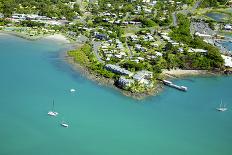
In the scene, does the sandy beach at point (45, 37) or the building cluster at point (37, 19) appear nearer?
the sandy beach at point (45, 37)

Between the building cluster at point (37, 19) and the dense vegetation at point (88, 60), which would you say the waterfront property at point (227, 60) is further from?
the building cluster at point (37, 19)

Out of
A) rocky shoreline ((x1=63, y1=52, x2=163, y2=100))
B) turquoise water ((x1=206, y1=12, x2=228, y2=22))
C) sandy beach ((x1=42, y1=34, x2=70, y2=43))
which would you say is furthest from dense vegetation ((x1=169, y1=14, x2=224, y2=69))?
turquoise water ((x1=206, y1=12, x2=228, y2=22))

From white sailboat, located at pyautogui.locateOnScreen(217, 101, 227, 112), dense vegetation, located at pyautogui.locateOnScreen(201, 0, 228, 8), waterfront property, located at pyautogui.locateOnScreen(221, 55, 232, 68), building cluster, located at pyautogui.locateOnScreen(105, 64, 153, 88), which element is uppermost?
dense vegetation, located at pyautogui.locateOnScreen(201, 0, 228, 8)

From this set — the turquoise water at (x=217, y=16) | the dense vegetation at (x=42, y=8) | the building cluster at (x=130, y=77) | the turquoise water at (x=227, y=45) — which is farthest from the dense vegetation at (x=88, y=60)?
the turquoise water at (x=217, y=16)

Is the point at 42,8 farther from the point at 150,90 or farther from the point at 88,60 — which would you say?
the point at 150,90

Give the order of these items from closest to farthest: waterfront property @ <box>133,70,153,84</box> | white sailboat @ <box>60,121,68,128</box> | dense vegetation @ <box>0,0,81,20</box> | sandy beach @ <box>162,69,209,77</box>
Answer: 1. white sailboat @ <box>60,121,68,128</box>
2. waterfront property @ <box>133,70,153,84</box>
3. sandy beach @ <box>162,69,209,77</box>
4. dense vegetation @ <box>0,0,81,20</box>

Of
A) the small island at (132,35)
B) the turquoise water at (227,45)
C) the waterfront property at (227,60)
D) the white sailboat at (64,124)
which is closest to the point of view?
the white sailboat at (64,124)

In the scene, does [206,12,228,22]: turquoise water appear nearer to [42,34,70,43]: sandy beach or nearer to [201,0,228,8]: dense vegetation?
[201,0,228,8]: dense vegetation

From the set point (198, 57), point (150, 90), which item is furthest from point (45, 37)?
point (198, 57)
